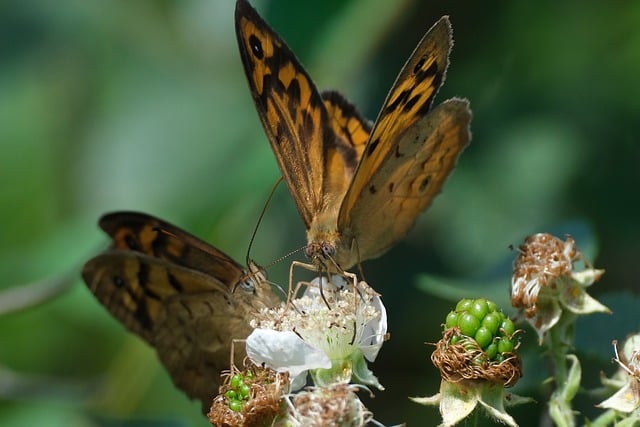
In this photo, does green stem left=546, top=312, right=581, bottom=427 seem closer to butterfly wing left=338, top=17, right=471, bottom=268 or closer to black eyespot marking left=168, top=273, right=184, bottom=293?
butterfly wing left=338, top=17, right=471, bottom=268

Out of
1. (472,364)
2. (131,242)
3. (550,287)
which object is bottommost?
(550,287)

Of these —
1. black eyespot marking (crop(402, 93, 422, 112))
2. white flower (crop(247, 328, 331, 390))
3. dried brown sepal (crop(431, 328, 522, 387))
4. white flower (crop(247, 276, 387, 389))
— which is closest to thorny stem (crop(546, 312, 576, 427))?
dried brown sepal (crop(431, 328, 522, 387))

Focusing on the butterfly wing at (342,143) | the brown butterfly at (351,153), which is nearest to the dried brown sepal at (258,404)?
the brown butterfly at (351,153)

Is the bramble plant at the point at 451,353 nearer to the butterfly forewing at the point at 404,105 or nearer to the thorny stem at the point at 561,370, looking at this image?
the thorny stem at the point at 561,370

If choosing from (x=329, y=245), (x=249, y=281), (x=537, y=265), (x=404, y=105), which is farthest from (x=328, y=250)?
(x=537, y=265)

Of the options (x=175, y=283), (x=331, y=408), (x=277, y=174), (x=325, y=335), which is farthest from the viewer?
(x=277, y=174)

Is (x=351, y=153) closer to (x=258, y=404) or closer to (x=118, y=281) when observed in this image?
(x=118, y=281)

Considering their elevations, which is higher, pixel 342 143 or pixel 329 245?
pixel 342 143
